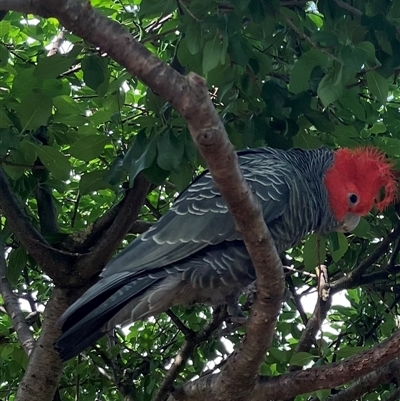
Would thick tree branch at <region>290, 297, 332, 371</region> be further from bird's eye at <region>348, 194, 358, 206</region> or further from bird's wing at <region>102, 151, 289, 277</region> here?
bird's wing at <region>102, 151, 289, 277</region>

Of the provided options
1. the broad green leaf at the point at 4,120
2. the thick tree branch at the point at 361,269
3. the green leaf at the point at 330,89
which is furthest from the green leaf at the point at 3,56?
the thick tree branch at the point at 361,269

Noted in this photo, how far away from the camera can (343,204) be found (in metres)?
3.52

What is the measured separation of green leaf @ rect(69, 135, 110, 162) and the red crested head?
119 centimetres

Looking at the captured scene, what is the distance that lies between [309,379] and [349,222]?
1097mm

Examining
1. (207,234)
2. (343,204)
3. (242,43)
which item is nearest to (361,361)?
(207,234)

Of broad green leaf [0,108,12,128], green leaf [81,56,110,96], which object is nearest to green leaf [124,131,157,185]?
green leaf [81,56,110,96]

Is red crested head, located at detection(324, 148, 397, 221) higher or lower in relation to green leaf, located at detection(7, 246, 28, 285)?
lower

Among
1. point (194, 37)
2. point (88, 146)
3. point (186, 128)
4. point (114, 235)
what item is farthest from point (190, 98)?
point (114, 235)

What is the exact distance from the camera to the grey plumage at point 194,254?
2834mm

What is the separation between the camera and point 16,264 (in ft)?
12.8

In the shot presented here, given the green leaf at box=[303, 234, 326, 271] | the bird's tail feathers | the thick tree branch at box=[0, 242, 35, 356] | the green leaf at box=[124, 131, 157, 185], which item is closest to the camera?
the bird's tail feathers

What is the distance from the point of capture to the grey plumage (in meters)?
2.83

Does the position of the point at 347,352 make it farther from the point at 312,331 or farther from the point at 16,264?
the point at 16,264

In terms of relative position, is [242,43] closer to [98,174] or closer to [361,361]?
[98,174]
